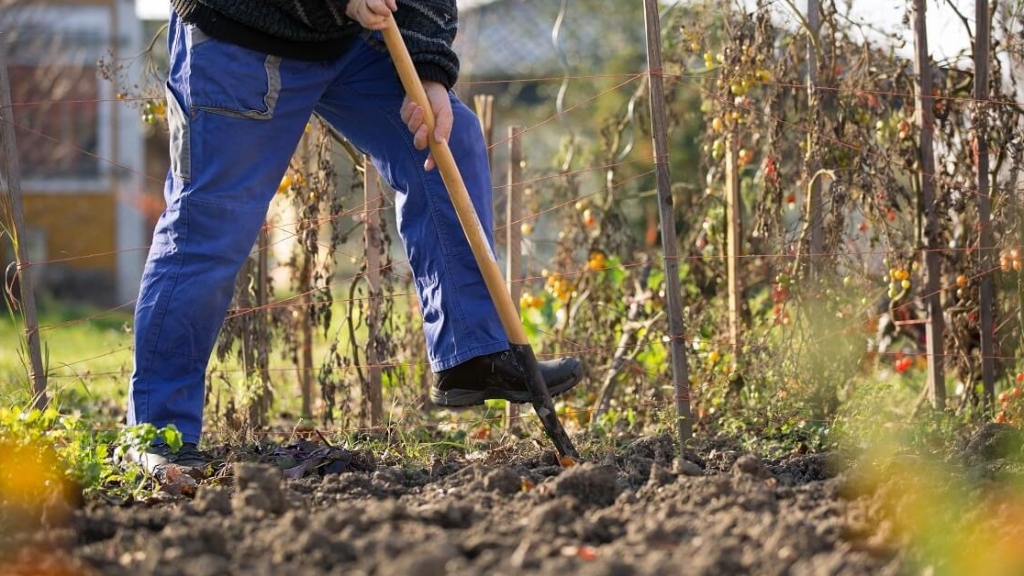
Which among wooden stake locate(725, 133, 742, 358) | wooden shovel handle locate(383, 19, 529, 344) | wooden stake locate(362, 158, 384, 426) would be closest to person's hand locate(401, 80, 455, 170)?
wooden shovel handle locate(383, 19, 529, 344)

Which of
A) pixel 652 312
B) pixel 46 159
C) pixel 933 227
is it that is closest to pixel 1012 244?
pixel 933 227

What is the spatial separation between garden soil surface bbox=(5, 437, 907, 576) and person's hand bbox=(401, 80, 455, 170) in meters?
0.92

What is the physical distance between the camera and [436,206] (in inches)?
129

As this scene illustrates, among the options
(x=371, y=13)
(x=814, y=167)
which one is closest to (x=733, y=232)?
(x=814, y=167)

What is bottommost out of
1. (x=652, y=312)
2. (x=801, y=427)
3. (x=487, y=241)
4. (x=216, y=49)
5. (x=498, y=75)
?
(x=801, y=427)

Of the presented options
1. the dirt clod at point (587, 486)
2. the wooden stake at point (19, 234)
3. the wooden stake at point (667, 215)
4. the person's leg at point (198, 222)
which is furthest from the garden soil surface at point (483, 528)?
the wooden stake at point (19, 234)

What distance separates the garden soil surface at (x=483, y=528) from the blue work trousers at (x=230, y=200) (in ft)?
1.37

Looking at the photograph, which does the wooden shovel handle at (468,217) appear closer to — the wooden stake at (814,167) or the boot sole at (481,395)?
the boot sole at (481,395)

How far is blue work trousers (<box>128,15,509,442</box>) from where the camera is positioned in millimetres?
2957

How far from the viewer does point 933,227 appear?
13.0 feet

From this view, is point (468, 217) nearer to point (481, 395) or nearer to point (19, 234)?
point (481, 395)

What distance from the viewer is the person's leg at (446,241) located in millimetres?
3225

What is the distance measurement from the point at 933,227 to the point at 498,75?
11960mm

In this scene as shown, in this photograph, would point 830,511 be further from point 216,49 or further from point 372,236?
point 372,236
